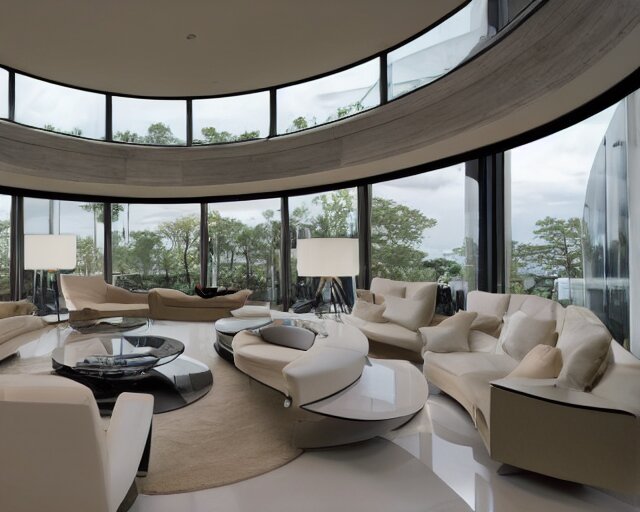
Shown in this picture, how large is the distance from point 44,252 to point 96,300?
3.49ft

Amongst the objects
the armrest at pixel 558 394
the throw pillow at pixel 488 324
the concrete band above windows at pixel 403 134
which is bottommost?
the armrest at pixel 558 394

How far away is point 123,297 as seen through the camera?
6477mm

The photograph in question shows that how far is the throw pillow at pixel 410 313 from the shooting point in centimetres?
413

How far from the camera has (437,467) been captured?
2107 millimetres

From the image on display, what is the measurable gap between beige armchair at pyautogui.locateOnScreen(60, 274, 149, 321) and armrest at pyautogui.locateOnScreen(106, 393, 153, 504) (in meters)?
4.44

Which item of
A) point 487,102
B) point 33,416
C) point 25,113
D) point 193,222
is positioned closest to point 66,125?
point 25,113

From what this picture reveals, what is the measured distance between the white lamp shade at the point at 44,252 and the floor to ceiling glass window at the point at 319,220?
11.4ft

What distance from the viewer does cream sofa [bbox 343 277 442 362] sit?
388 centimetres

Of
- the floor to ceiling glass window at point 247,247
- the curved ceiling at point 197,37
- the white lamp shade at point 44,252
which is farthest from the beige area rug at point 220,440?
the floor to ceiling glass window at point 247,247

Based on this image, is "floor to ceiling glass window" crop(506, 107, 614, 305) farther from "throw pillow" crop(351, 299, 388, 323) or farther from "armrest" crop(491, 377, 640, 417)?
"armrest" crop(491, 377, 640, 417)

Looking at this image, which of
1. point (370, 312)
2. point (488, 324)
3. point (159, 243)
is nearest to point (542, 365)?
point (488, 324)

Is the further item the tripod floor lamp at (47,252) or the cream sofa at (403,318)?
the tripod floor lamp at (47,252)

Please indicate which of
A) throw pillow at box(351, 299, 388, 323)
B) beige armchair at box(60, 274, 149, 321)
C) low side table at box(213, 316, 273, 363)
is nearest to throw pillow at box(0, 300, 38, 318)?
beige armchair at box(60, 274, 149, 321)

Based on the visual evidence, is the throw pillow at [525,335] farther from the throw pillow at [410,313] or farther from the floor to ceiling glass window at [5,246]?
the floor to ceiling glass window at [5,246]
